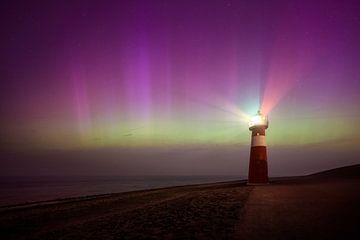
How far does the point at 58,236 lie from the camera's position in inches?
442

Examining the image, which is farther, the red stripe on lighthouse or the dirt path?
the red stripe on lighthouse

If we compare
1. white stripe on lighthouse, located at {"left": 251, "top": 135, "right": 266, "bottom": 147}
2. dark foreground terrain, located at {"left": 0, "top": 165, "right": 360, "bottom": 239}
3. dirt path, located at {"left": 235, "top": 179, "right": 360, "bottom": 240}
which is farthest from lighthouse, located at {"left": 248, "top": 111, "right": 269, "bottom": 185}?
dark foreground terrain, located at {"left": 0, "top": 165, "right": 360, "bottom": 239}

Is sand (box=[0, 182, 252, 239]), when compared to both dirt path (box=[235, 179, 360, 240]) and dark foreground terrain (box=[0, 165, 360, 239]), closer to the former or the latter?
dark foreground terrain (box=[0, 165, 360, 239])

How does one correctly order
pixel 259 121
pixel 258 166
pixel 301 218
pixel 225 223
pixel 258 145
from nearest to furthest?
1. pixel 225 223
2. pixel 301 218
3. pixel 259 121
4. pixel 258 145
5. pixel 258 166

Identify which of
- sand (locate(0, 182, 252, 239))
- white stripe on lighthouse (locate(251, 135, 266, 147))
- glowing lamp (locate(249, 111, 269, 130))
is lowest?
sand (locate(0, 182, 252, 239))

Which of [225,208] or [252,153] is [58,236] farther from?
[252,153]

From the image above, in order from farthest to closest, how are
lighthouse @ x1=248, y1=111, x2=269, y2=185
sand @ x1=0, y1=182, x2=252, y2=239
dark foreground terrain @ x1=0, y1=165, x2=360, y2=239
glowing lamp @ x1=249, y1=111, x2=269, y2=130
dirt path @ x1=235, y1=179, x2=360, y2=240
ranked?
lighthouse @ x1=248, y1=111, x2=269, y2=185
glowing lamp @ x1=249, y1=111, x2=269, y2=130
sand @ x1=0, y1=182, x2=252, y2=239
dark foreground terrain @ x1=0, y1=165, x2=360, y2=239
dirt path @ x1=235, y1=179, x2=360, y2=240

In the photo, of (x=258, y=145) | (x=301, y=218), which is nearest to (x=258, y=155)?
(x=258, y=145)

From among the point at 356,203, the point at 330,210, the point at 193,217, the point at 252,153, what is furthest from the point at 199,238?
the point at 252,153

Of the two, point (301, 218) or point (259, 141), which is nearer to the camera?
point (301, 218)

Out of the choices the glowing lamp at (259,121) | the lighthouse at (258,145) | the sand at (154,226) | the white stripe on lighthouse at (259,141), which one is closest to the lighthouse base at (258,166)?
the lighthouse at (258,145)

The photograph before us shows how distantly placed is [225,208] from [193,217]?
2.21 meters

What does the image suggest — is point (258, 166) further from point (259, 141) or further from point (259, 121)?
point (259, 121)

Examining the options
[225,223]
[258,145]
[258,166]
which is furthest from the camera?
[258,166]
